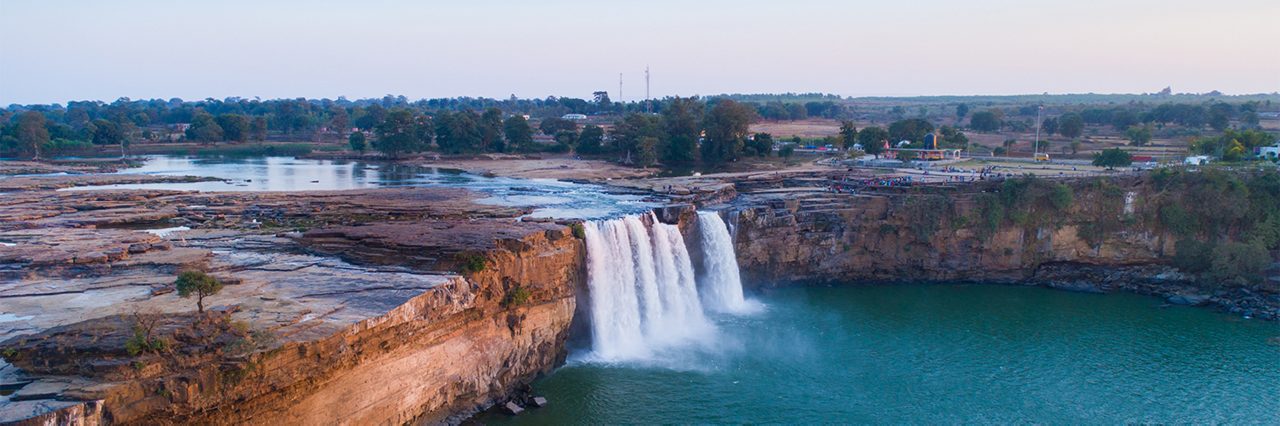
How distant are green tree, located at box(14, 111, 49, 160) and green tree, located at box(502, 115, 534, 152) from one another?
4049 cm

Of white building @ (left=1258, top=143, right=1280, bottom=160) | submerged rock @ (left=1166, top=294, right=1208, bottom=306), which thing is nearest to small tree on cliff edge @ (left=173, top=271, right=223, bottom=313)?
submerged rock @ (left=1166, top=294, right=1208, bottom=306)

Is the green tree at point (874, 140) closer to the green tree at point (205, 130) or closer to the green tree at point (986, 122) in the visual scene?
the green tree at point (986, 122)

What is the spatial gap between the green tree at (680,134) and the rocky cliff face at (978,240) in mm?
26955

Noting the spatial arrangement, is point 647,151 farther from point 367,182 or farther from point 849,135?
point 367,182

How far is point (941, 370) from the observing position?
2611 centimetres

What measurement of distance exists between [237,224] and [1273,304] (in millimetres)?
41812

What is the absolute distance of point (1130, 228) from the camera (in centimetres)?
3747

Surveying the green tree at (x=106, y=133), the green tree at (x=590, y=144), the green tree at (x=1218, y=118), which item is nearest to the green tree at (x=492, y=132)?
the green tree at (x=590, y=144)

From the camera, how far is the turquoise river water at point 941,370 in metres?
22.9

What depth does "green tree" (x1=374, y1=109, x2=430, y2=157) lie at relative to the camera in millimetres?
75562

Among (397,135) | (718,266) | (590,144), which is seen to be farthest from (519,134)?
(718,266)

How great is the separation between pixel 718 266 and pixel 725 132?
1231 inches

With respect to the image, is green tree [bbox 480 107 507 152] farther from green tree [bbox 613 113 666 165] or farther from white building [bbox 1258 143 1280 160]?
white building [bbox 1258 143 1280 160]

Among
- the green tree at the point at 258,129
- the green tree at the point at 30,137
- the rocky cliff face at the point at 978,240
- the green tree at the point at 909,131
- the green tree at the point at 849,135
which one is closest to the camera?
the rocky cliff face at the point at 978,240
